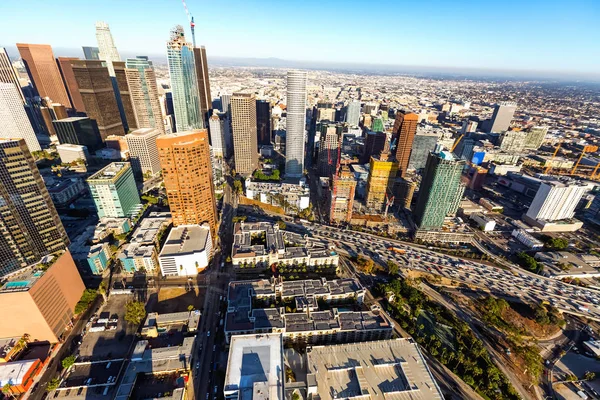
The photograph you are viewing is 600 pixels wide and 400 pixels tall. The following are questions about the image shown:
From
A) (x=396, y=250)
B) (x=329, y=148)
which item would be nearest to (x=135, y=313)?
(x=396, y=250)

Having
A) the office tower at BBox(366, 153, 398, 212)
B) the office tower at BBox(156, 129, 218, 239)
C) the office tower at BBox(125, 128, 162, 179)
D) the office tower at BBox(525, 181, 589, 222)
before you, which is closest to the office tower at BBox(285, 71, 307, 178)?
the office tower at BBox(366, 153, 398, 212)

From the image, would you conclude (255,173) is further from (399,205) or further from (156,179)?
(399,205)

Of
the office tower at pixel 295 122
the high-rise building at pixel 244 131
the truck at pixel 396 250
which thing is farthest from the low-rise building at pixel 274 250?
the high-rise building at pixel 244 131

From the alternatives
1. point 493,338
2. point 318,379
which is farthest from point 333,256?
point 493,338

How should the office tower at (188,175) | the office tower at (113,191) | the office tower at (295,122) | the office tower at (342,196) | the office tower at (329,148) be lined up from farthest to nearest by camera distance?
the office tower at (329,148) < the office tower at (295,122) < the office tower at (342,196) < the office tower at (113,191) < the office tower at (188,175)

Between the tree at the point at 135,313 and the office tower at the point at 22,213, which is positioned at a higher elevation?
the office tower at the point at 22,213

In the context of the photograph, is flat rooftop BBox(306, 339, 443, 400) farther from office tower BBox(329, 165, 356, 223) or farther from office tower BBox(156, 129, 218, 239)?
office tower BBox(329, 165, 356, 223)

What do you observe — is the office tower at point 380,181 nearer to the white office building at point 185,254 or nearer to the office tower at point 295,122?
the office tower at point 295,122
